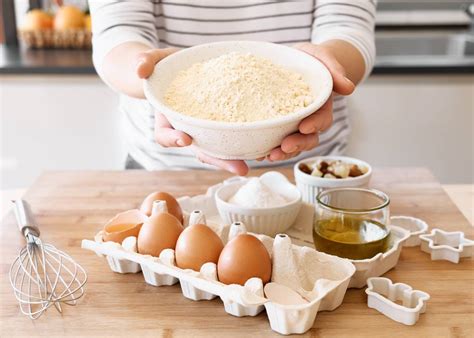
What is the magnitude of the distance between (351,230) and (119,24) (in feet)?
1.88

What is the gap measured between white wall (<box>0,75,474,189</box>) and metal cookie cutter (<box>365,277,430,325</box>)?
3.69 ft

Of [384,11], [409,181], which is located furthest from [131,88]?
[384,11]

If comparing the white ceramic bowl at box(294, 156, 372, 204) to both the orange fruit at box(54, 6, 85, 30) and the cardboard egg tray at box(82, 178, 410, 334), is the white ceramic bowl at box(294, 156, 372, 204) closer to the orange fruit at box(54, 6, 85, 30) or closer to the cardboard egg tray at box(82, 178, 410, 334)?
the cardboard egg tray at box(82, 178, 410, 334)

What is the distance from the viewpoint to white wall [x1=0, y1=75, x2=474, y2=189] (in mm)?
1913

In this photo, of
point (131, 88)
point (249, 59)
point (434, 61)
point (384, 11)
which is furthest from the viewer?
point (384, 11)

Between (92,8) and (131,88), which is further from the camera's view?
(92,8)

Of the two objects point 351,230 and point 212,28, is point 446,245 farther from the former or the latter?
point 212,28

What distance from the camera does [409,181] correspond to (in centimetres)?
127

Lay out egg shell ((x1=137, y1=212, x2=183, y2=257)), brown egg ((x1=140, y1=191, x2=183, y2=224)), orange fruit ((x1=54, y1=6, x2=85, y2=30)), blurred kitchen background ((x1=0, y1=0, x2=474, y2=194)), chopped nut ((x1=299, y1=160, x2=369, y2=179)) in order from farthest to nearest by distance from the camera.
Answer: orange fruit ((x1=54, y1=6, x2=85, y2=30))
blurred kitchen background ((x1=0, y1=0, x2=474, y2=194))
chopped nut ((x1=299, y1=160, x2=369, y2=179))
brown egg ((x1=140, y1=191, x2=183, y2=224))
egg shell ((x1=137, y1=212, x2=183, y2=257))

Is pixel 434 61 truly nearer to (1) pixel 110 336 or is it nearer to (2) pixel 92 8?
(2) pixel 92 8

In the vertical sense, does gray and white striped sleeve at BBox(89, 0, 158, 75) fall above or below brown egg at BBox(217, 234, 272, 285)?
above

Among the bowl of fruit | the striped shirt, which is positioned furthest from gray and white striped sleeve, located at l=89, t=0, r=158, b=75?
the bowl of fruit

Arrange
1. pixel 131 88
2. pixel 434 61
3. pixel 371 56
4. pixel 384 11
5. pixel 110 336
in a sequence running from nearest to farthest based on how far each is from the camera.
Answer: pixel 110 336 → pixel 131 88 → pixel 371 56 → pixel 434 61 → pixel 384 11

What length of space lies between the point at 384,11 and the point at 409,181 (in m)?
1.36
